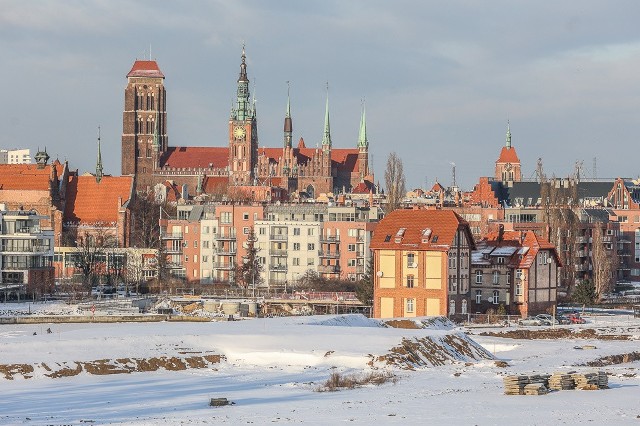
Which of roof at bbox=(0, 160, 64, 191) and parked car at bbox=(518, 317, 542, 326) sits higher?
roof at bbox=(0, 160, 64, 191)

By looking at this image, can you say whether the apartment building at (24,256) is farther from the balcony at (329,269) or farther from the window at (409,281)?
the window at (409,281)

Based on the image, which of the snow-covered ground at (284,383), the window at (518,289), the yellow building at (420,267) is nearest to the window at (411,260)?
the yellow building at (420,267)

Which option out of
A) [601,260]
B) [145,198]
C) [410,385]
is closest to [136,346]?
[410,385]

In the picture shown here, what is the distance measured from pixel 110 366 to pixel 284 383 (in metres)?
7.43

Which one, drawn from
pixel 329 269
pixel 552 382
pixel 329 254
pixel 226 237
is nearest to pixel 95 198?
pixel 226 237

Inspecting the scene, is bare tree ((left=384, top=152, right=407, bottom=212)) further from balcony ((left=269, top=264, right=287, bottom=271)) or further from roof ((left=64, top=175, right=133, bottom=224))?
roof ((left=64, top=175, right=133, bottom=224))

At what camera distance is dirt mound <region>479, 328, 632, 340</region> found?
84688mm

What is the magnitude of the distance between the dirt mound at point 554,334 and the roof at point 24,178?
84.0 m

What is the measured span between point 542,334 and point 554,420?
35606 millimetres

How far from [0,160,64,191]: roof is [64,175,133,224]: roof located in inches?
A: 224

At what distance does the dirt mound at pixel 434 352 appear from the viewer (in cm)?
6612

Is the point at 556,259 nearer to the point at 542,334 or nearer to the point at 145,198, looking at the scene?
the point at 542,334

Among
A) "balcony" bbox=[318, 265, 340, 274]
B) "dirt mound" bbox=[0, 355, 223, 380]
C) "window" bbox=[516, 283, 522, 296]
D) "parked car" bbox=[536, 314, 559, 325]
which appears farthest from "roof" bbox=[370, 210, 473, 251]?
"dirt mound" bbox=[0, 355, 223, 380]

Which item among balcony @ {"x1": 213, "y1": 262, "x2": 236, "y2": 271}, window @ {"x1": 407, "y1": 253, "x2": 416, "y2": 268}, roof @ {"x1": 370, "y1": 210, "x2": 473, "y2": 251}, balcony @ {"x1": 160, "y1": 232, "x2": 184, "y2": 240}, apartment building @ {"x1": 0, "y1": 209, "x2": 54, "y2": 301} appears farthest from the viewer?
balcony @ {"x1": 160, "y1": 232, "x2": 184, "y2": 240}
